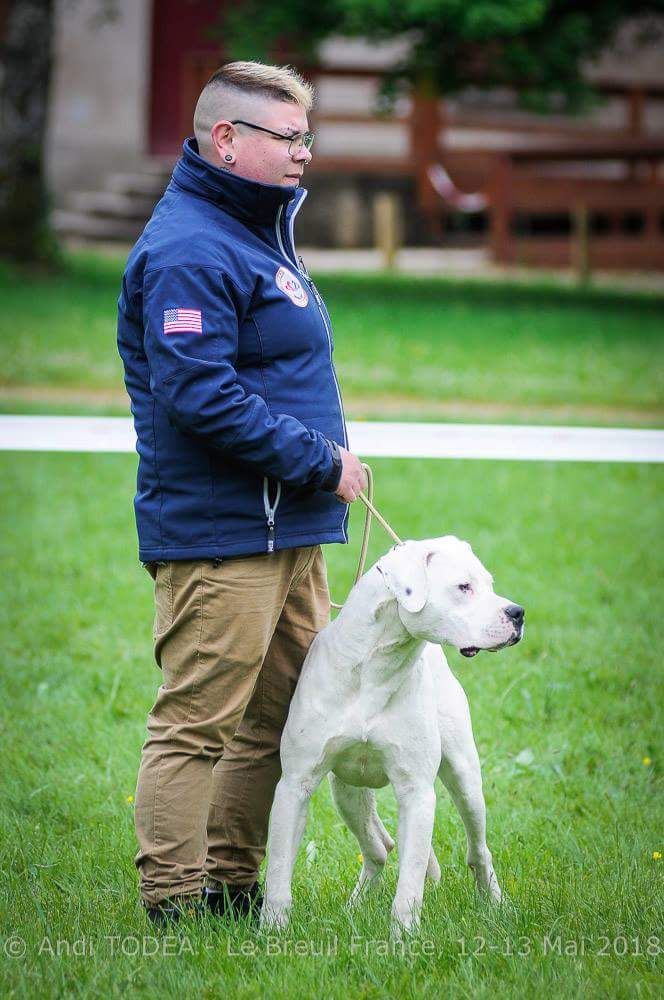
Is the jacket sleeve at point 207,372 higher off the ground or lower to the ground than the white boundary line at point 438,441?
higher

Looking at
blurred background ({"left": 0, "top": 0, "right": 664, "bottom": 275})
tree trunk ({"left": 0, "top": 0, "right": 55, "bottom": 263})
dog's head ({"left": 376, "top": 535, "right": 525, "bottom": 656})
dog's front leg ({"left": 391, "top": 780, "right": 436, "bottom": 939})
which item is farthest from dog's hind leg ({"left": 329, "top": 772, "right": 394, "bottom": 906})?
blurred background ({"left": 0, "top": 0, "right": 664, "bottom": 275})

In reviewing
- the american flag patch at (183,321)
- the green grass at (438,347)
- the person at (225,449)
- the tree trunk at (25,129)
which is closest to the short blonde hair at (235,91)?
the person at (225,449)

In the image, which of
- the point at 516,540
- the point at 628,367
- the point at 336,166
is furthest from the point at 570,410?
the point at 336,166

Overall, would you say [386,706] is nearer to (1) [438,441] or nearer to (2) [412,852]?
(2) [412,852]

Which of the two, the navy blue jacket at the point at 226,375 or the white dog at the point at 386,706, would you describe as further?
the white dog at the point at 386,706

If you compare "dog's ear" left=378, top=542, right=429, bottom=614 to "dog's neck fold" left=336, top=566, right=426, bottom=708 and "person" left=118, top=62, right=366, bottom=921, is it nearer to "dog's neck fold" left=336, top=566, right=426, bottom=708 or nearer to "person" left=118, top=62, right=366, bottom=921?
"dog's neck fold" left=336, top=566, right=426, bottom=708

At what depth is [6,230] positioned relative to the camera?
61.2 ft

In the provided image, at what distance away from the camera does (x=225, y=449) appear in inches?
135

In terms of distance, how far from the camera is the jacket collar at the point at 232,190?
3.51 m

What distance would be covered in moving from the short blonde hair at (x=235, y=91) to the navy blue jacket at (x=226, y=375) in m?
0.09

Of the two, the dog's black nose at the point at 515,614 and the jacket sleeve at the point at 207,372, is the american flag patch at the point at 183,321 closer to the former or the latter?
the jacket sleeve at the point at 207,372

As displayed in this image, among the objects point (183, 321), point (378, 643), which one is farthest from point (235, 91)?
point (378, 643)

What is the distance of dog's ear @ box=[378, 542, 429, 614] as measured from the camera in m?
3.46

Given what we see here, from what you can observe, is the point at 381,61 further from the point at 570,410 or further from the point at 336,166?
the point at 570,410
